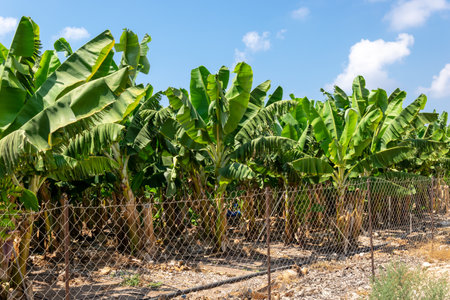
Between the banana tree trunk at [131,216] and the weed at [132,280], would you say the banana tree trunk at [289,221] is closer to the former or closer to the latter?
the banana tree trunk at [131,216]

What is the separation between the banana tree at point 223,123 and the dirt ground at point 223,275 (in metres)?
1.53

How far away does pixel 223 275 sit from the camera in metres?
8.53

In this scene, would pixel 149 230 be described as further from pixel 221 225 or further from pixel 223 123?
pixel 223 123

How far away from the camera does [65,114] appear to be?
5.10 metres

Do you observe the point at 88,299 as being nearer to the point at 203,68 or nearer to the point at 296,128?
the point at 203,68

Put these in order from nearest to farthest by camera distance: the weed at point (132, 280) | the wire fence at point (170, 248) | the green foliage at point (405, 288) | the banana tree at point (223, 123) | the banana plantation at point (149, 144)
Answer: the green foliage at point (405, 288)
the banana plantation at point (149, 144)
the wire fence at point (170, 248)
the weed at point (132, 280)
the banana tree at point (223, 123)

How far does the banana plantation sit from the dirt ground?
2.19ft

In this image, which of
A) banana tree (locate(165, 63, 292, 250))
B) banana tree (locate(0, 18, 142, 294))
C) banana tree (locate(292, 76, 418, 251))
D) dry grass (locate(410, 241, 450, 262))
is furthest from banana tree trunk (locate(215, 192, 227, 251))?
dry grass (locate(410, 241, 450, 262))

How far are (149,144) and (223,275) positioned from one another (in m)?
3.83

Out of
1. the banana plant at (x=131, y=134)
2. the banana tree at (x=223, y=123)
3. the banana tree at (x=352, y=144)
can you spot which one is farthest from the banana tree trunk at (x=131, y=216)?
the banana tree at (x=352, y=144)

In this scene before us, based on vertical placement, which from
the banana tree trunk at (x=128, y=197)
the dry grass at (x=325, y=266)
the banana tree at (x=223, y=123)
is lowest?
the dry grass at (x=325, y=266)

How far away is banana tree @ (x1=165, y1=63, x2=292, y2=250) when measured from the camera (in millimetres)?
8750

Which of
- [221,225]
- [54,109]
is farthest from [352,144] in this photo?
[54,109]

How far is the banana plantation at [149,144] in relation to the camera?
569cm
